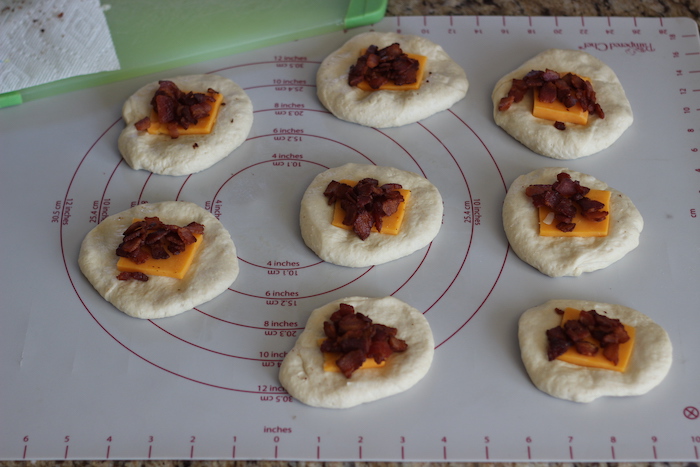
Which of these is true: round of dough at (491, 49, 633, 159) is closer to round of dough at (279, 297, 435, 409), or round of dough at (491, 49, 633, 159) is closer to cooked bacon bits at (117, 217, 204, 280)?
round of dough at (279, 297, 435, 409)

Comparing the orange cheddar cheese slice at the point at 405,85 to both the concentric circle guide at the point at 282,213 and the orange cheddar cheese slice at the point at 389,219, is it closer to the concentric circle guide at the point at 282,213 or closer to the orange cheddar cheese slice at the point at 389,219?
the concentric circle guide at the point at 282,213

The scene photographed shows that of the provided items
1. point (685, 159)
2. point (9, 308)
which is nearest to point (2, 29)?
point (9, 308)

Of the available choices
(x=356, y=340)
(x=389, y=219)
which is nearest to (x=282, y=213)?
(x=389, y=219)

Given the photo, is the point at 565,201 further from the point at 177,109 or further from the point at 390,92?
the point at 177,109

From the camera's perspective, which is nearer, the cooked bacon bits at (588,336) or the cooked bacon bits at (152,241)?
the cooked bacon bits at (588,336)

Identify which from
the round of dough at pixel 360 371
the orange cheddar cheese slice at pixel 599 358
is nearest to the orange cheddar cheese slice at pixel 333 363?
the round of dough at pixel 360 371

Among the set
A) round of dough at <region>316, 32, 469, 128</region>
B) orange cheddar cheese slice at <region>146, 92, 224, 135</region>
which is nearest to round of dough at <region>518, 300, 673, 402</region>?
round of dough at <region>316, 32, 469, 128</region>
